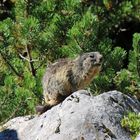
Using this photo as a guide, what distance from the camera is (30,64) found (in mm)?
6133

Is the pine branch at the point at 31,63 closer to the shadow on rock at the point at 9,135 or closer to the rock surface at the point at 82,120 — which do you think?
the shadow on rock at the point at 9,135

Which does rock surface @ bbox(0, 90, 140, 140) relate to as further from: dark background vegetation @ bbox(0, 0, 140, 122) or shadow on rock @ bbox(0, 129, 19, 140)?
dark background vegetation @ bbox(0, 0, 140, 122)

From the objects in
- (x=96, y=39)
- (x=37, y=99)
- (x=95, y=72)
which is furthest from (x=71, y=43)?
(x=95, y=72)

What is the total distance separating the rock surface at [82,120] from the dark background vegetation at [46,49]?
129 centimetres

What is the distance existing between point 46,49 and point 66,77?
1.61 metres

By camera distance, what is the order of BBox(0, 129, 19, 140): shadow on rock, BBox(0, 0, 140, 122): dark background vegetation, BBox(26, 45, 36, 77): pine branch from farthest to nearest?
1. BBox(26, 45, 36, 77): pine branch
2. BBox(0, 0, 140, 122): dark background vegetation
3. BBox(0, 129, 19, 140): shadow on rock

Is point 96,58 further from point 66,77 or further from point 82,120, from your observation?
point 82,120

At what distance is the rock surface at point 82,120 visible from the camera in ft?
12.2

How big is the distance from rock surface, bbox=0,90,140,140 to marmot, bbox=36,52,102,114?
305mm

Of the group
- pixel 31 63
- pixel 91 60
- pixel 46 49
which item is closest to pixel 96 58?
pixel 91 60

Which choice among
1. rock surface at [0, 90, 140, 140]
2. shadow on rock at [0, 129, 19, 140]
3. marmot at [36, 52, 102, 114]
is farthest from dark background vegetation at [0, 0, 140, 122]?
rock surface at [0, 90, 140, 140]

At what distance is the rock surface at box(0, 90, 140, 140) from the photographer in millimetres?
3723

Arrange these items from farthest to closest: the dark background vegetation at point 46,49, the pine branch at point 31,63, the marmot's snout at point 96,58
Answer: the pine branch at point 31,63, the dark background vegetation at point 46,49, the marmot's snout at point 96,58

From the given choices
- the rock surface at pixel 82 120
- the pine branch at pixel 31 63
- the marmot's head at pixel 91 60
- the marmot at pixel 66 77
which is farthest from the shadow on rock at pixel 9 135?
the pine branch at pixel 31 63
